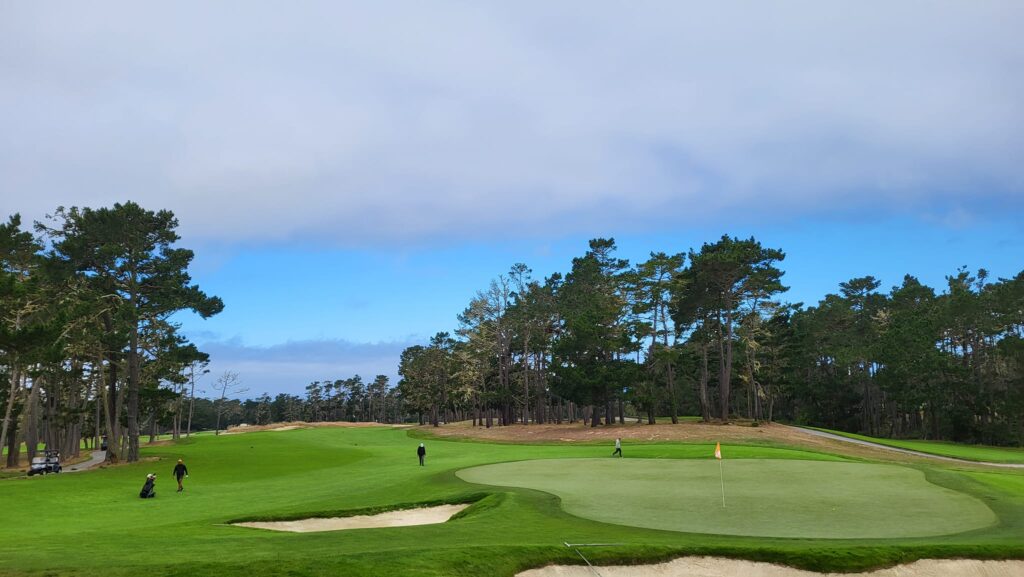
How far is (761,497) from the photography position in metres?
23.1

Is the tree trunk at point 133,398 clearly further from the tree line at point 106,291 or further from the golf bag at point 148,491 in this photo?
the golf bag at point 148,491

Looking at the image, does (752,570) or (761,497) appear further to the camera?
(761,497)

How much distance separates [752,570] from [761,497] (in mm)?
10670

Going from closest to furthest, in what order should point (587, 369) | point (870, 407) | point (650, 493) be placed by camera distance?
point (650, 493) < point (587, 369) < point (870, 407)

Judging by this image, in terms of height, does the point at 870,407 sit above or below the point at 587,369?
below

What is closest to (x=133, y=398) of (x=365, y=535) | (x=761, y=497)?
(x=365, y=535)

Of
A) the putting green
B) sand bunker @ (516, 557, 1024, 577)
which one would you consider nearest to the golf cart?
the putting green

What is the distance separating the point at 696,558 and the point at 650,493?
10.7 meters

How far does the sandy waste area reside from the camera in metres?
13.1

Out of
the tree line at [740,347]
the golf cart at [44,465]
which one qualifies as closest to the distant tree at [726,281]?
the tree line at [740,347]

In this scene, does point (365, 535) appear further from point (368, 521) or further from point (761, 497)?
point (761, 497)

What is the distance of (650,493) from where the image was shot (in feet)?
79.5

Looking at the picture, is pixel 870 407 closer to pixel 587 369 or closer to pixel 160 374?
pixel 587 369

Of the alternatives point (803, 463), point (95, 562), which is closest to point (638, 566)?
point (95, 562)
